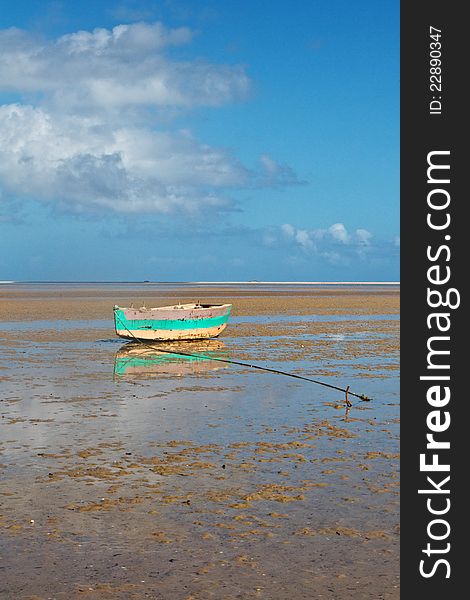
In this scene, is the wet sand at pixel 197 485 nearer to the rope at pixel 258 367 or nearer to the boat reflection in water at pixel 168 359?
the rope at pixel 258 367

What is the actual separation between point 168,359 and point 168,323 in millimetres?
4839

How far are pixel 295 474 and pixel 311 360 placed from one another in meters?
13.8

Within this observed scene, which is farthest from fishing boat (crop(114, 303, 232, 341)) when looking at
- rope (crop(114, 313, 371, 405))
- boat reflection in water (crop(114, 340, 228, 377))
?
boat reflection in water (crop(114, 340, 228, 377))

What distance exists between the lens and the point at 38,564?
7.32m

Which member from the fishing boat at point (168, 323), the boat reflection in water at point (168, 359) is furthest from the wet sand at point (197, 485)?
the fishing boat at point (168, 323)

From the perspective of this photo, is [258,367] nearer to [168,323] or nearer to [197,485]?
[168,323]

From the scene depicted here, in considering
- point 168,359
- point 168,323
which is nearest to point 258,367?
point 168,359

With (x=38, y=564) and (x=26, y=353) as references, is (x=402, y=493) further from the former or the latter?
(x=26, y=353)

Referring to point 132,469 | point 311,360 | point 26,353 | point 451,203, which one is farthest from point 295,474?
point 26,353

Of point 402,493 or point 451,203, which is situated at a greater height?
point 451,203

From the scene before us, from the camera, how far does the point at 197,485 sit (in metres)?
10.1

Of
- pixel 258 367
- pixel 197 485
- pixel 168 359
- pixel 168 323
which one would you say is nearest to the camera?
pixel 197 485

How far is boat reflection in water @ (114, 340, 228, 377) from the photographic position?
71.4ft

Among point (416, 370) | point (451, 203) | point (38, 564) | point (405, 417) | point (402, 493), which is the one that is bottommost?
point (38, 564)
